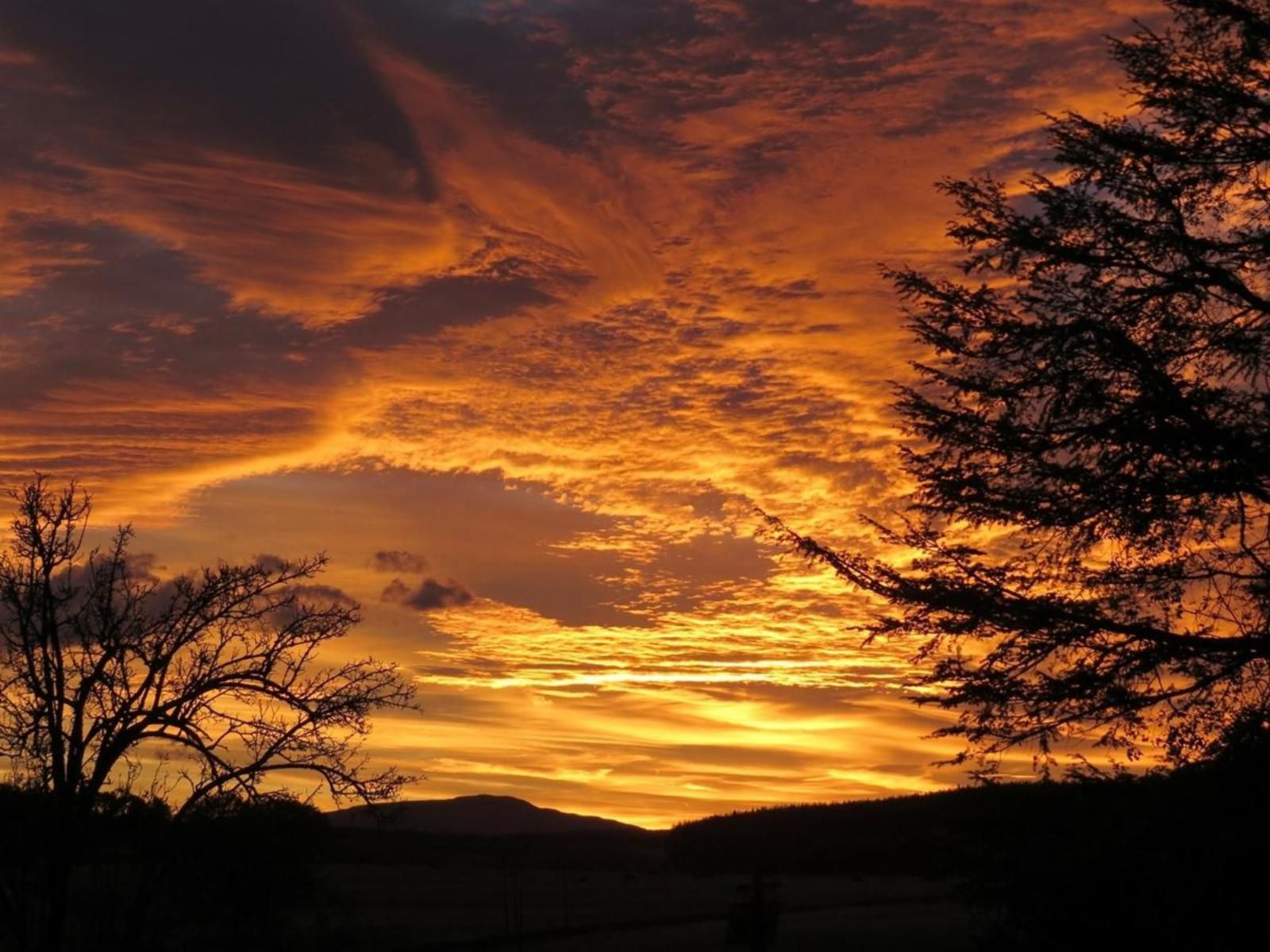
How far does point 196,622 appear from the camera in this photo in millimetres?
20828

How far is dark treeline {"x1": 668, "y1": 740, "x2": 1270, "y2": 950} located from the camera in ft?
47.1

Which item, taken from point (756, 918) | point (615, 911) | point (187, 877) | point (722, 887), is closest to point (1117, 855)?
point (756, 918)

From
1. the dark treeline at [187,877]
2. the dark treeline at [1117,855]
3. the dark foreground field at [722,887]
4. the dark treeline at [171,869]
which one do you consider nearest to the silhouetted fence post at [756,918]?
the dark foreground field at [722,887]

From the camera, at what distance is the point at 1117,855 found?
15.2m

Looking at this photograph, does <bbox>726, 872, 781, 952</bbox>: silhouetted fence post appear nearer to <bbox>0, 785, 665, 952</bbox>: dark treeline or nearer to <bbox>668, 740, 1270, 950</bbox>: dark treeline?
<bbox>668, 740, 1270, 950</bbox>: dark treeline

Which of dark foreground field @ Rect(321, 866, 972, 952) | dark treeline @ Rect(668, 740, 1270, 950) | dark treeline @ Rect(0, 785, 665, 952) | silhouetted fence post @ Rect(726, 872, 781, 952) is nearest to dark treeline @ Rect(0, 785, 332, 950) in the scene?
dark treeline @ Rect(0, 785, 665, 952)

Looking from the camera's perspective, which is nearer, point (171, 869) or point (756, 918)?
point (171, 869)

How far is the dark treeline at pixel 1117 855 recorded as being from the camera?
14359 mm

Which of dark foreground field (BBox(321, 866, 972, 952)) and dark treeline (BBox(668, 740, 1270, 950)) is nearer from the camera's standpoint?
dark treeline (BBox(668, 740, 1270, 950))

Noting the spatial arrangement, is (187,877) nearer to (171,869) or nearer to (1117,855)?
(171,869)

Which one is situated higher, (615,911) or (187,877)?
(187,877)

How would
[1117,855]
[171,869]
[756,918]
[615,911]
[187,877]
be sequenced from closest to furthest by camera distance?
[1117,855]
[171,869]
[756,918]
[187,877]
[615,911]

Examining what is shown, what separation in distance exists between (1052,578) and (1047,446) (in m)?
1.93

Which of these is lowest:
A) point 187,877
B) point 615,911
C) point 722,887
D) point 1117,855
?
point 615,911
